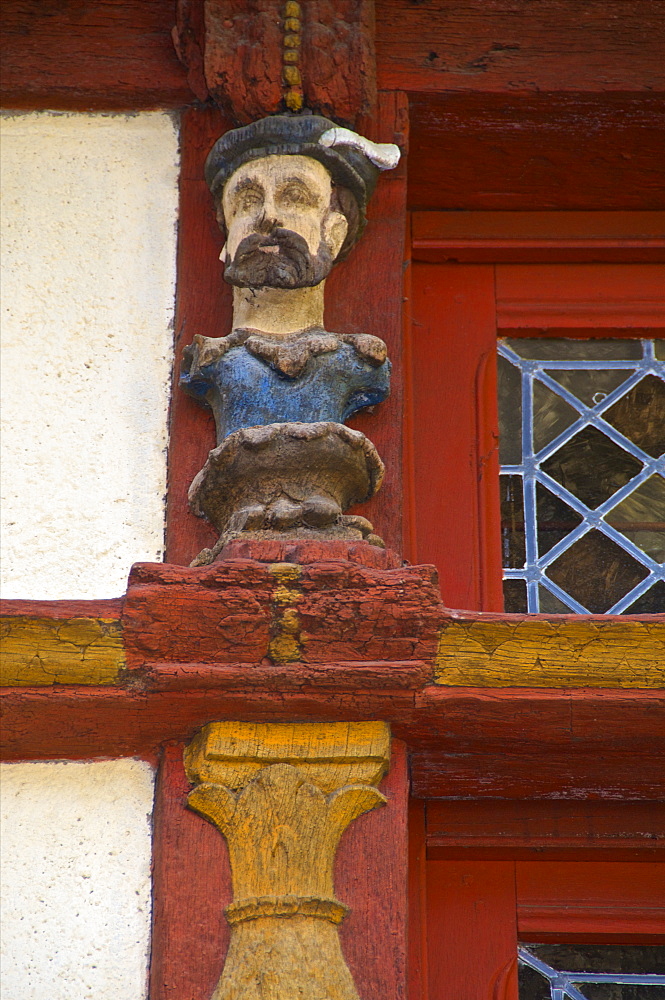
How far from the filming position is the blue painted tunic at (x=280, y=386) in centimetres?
218

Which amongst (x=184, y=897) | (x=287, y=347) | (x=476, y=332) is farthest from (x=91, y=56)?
(x=184, y=897)

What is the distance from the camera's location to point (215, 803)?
1.91 metres

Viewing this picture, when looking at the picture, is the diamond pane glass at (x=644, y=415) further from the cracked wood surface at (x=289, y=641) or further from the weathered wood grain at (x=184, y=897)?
the weathered wood grain at (x=184, y=897)

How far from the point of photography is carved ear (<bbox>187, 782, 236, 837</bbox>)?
190 cm

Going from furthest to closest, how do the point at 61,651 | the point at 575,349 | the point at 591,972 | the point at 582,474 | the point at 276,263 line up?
the point at 575,349 < the point at 582,474 < the point at 276,263 < the point at 591,972 < the point at 61,651

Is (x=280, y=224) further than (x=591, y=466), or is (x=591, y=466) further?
(x=591, y=466)

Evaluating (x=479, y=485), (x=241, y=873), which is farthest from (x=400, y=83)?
(x=241, y=873)

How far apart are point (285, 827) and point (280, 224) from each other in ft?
3.34

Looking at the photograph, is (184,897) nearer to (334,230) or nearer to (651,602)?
(651,602)

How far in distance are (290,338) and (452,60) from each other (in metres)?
0.72

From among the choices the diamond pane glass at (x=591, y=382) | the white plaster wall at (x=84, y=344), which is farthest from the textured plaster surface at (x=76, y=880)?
the diamond pane glass at (x=591, y=382)

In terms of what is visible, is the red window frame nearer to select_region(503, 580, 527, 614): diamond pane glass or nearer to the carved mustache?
select_region(503, 580, 527, 614): diamond pane glass

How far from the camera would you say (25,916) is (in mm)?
1900

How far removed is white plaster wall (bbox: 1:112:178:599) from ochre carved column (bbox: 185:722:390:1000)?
387 millimetres
